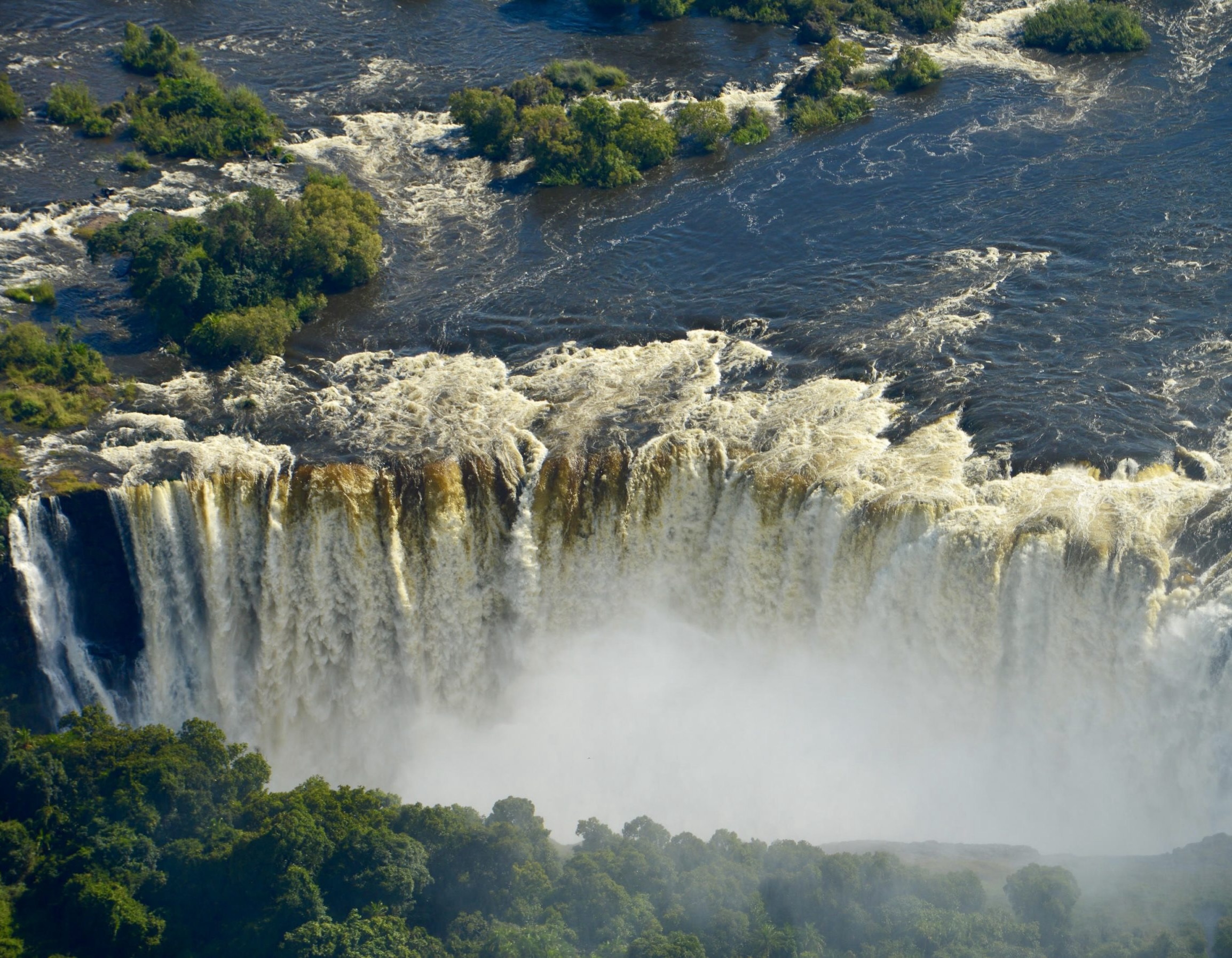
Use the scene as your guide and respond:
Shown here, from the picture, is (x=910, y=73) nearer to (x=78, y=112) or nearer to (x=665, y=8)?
(x=665, y=8)

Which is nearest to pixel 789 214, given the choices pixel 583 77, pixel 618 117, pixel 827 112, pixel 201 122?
pixel 827 112

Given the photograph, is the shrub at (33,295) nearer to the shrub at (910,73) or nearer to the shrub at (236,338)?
the shrub at (236,338)

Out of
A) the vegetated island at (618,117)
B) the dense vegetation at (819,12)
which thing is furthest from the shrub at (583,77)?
the dense vegetation at (819,12)

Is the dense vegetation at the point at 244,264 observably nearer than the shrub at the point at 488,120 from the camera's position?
Yes

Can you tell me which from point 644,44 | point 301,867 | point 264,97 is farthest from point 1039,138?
point 301,867

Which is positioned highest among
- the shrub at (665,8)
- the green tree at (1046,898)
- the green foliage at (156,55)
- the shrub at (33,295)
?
the shrub at (665,8)

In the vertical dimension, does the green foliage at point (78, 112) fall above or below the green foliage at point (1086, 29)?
below

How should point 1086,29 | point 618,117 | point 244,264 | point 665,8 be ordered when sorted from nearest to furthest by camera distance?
point 244,264
point 618,117
point 1086,29
point 665,8
